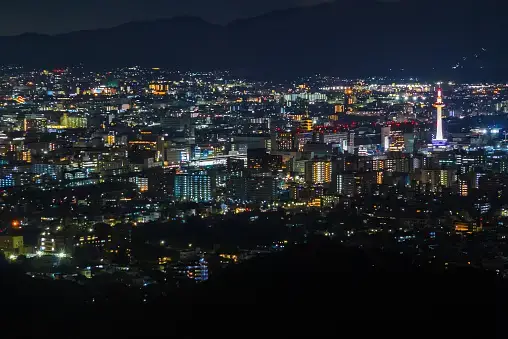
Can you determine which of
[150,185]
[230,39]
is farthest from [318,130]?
[230,39]

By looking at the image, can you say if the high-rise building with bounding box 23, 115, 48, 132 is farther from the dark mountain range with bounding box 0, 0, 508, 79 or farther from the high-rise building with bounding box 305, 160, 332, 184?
the dark mountain range with bounding box 0, 0, 508, 79

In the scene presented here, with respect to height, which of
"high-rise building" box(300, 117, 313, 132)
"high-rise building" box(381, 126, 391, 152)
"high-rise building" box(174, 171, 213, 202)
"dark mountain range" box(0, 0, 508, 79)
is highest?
"dark mountain range" box(0, 0, 508, 79)

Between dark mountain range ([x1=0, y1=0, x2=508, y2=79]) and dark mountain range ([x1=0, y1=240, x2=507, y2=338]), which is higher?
dark mountain range ([x1=0, y1=0, x2=508, y2=79])

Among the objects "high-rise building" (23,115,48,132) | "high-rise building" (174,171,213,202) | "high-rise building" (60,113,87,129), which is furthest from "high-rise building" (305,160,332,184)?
"high-rise building" (60,113,87,129)

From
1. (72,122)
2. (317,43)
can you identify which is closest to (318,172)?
(72,122)

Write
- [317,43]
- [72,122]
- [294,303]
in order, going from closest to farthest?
[294,303], [72,122], [317,43]

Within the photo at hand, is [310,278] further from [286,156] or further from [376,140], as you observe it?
[376,140]

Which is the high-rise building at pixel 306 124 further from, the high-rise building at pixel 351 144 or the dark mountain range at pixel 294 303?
the dark mountain range at pixel 294 303

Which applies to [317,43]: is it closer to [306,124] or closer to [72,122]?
→ [306,124]
